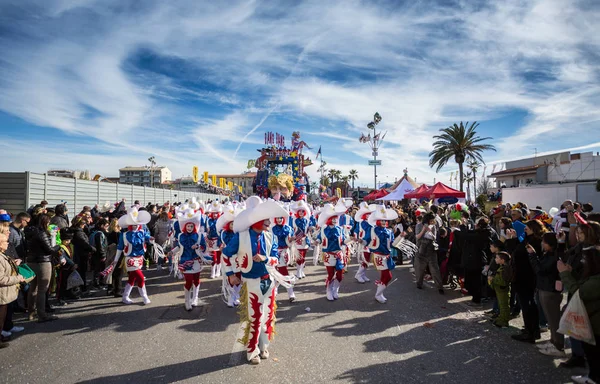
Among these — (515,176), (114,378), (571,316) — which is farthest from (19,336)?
(515,176)

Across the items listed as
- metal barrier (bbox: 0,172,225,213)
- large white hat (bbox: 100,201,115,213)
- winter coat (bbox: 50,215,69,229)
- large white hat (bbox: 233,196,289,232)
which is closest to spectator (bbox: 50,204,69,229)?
winter coat (bbox: 50,215,69,229)

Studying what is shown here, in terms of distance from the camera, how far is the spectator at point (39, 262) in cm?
553

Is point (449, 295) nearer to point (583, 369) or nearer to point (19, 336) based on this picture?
point (583, 369)

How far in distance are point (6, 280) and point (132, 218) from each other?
8.07 feet

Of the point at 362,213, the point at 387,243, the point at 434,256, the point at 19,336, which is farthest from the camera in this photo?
the point at 362,213

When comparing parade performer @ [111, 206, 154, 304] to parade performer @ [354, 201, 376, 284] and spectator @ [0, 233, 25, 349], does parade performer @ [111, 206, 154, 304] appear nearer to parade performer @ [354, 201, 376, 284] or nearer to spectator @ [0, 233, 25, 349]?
spectator @ [0, 233, 25, 349]

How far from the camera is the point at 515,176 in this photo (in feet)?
146

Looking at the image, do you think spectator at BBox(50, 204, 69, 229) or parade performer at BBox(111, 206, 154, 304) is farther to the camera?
spectator at BBox(50, 204, 69, 229)

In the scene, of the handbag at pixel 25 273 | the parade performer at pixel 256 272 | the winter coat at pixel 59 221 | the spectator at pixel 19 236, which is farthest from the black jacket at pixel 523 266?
the winter coat at pixel 59 221

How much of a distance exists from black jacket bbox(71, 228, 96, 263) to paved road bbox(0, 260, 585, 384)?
1240mm

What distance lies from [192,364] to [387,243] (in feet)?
14.7

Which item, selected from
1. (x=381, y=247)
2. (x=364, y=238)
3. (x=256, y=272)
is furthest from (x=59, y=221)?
(x=381, y=247)

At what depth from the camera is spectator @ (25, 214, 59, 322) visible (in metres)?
5.53

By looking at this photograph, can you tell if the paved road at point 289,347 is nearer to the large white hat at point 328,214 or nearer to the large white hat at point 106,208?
the large white hat at point 328,214
